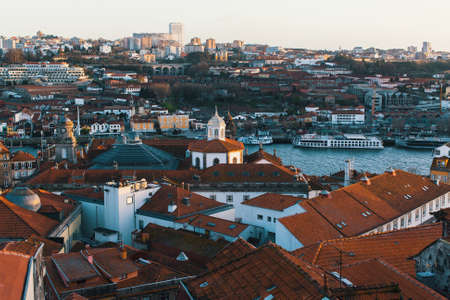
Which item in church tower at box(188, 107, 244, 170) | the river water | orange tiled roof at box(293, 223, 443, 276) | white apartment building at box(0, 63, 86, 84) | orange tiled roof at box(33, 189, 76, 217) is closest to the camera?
orange tiled roof at box(293, 223, 443, 276)

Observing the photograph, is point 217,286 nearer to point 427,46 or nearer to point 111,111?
point 111,111

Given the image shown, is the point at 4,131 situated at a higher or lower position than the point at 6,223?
lower

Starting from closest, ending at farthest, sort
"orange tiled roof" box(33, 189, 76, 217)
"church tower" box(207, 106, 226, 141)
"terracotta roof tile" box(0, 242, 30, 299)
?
"terracotta roof tile" box(0, 242, 30, 299)
"orange tiled roof" box(33, 189, 76, 217)
"church tower" box(207, 106, 226, 141)

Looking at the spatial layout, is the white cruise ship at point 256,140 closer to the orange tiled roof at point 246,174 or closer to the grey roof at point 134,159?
the grey roof at point 134,159

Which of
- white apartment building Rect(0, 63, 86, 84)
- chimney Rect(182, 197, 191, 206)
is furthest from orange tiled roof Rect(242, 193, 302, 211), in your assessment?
white apartment building Rect(0, 63, 86, 84)

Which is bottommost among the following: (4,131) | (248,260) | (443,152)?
(4,131)

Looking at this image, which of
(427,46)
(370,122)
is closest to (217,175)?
(370,122)

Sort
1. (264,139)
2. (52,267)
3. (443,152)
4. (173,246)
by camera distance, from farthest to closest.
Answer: (264,139) → (443,152) → (173,246) → (52,267)

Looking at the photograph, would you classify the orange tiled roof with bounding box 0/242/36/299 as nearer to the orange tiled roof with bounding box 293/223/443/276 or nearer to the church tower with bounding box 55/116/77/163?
the orange tiled roof with bounding box 293/223/443/276

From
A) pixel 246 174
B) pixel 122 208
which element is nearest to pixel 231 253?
pixel 122 208
